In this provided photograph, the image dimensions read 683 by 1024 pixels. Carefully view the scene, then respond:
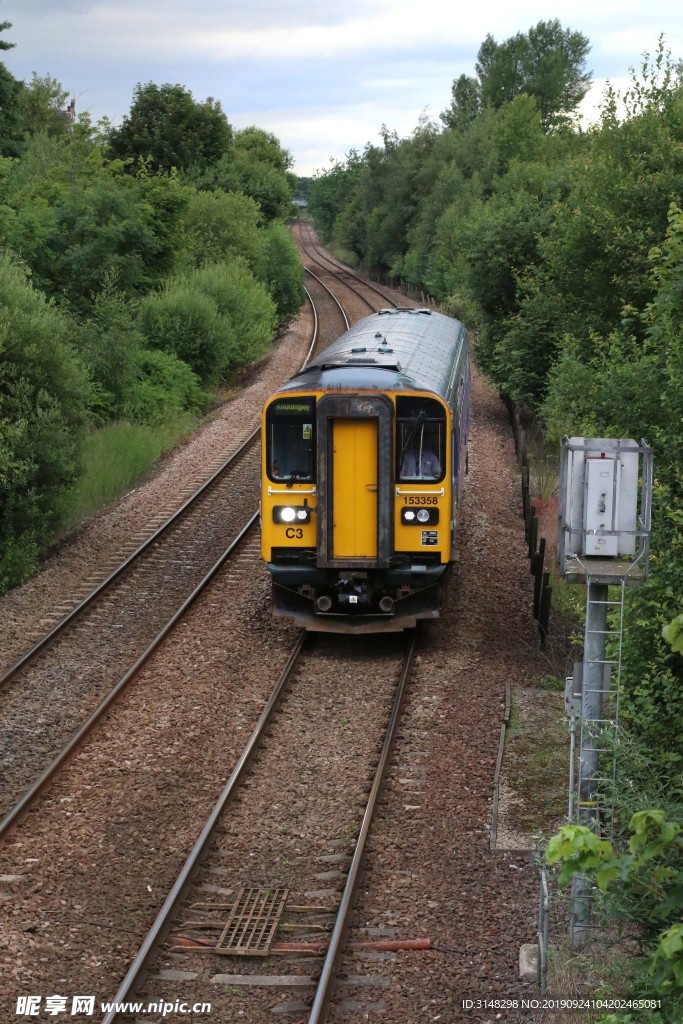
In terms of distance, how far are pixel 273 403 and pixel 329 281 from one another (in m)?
50.6

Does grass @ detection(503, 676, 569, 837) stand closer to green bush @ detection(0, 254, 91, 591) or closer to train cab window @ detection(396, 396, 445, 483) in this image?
train cab window @ detection(396, 396, 445, 483)

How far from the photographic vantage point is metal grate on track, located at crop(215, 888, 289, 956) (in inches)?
275

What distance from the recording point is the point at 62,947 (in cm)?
695

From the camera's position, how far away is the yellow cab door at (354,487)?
38.8 ft

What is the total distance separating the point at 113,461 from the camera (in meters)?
20.8

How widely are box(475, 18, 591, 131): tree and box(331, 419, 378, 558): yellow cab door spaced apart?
71.6 meters

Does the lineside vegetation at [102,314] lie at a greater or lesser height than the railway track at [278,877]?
greater

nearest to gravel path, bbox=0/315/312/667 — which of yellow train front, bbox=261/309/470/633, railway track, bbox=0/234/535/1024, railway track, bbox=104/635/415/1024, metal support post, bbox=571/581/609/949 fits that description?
railway track, bbox=0/234/535/1024

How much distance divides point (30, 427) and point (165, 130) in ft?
125

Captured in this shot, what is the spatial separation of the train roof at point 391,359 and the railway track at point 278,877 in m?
3.15

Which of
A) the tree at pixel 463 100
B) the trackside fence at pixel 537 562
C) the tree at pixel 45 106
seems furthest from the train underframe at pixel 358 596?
the tree at pixel 463 100

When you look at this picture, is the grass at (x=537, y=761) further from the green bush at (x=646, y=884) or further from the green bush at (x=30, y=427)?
the green bush at (x=30, y=427)

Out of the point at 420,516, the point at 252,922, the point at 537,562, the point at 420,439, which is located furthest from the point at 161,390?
the point at 252,922

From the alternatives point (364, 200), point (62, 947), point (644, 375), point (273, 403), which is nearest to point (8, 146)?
point (273, 403)
